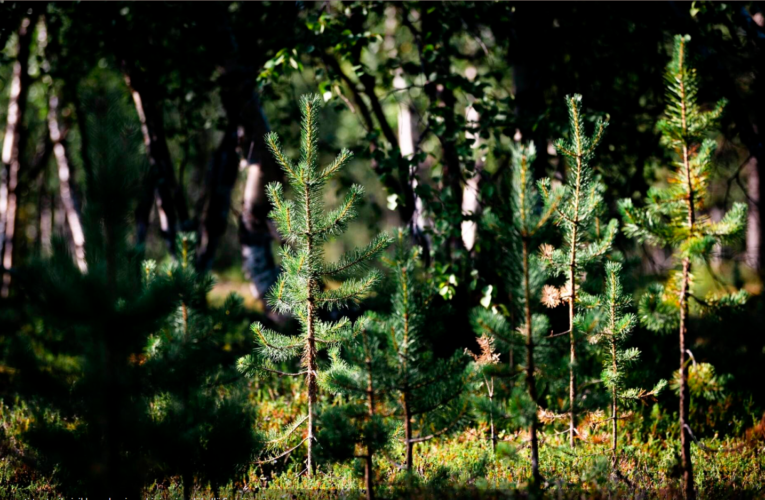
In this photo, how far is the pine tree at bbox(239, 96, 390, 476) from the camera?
10.7ft

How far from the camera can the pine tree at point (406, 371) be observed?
8.84 feet

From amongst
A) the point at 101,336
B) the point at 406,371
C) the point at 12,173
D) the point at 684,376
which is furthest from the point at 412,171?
the point at 12,173

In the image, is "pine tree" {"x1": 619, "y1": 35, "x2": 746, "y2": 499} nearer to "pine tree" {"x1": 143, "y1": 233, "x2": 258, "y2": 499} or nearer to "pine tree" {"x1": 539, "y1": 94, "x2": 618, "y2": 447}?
"pine tree" {"x1": 539, "y1": 94, "x2": 618, "y2": 447}

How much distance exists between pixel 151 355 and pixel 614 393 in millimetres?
2995

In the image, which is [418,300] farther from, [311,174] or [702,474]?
[702,474]

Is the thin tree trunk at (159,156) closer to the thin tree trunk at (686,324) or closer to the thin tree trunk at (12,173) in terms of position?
the thin tree trunk at (12,173)

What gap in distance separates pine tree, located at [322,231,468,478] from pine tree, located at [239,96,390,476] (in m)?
0.57

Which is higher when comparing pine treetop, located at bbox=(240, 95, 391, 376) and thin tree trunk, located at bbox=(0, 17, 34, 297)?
thin tree trunk, located at bbox=(0, 17, 34, 297)

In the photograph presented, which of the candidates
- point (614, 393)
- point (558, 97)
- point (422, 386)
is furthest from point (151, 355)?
point (558, 97)

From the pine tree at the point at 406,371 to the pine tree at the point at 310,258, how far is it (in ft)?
1.87

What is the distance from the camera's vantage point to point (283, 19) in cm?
623

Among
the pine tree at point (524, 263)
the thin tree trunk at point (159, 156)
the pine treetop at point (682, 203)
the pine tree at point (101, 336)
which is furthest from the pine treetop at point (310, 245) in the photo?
the thin tree trunk at point (159, 156)

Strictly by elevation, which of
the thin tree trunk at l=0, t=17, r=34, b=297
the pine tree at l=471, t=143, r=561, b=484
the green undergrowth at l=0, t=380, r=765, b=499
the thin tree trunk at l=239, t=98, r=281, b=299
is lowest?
the green undergrowth at l=0, t=380, r=765, b=499

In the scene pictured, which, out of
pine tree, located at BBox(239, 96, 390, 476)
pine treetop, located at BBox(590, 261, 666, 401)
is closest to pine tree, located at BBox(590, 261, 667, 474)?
pine treetop, located at BBox(590, 261, 666, 401)
